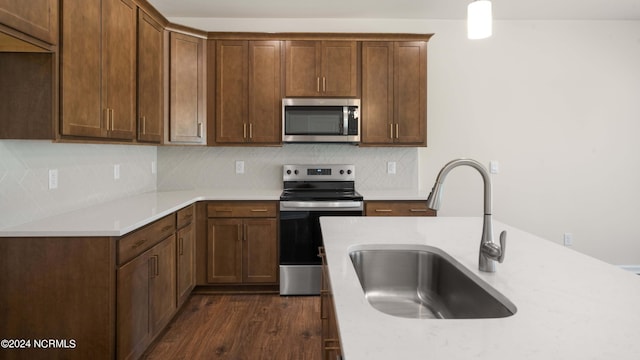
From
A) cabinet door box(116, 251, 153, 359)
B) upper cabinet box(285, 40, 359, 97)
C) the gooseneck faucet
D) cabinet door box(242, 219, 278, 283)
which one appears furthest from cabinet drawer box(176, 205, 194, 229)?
the gooseneck faucet

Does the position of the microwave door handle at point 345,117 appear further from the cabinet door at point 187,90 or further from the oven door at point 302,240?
the cabinet door at point 187,90

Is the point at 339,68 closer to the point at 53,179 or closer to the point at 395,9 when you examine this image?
the point at 395,9

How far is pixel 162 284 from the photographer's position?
8.58 ft

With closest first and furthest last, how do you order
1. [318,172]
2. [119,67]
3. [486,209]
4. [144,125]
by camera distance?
[486,209] → [119,67] → [144,125] → [318,172]

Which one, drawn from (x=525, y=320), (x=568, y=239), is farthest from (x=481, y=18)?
(x=568, y=239)

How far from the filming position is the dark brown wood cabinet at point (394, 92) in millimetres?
3654

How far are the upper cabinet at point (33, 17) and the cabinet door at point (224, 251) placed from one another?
1.92 meters

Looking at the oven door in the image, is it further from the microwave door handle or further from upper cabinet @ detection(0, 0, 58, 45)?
upper cabinet @ detection(0, 0, 58, 45)

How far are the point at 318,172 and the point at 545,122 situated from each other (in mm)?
2424

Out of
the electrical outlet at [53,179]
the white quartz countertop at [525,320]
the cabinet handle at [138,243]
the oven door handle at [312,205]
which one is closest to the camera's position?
the white quartz countertop at [525,320]

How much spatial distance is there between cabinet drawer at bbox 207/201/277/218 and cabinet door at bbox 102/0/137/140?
0.95m

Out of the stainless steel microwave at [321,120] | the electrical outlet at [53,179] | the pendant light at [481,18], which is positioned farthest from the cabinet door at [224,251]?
the pendant light at [481,18]

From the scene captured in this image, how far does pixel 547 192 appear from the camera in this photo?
4102mm

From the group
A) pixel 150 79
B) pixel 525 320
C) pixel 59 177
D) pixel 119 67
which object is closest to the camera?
pixel 525 320
